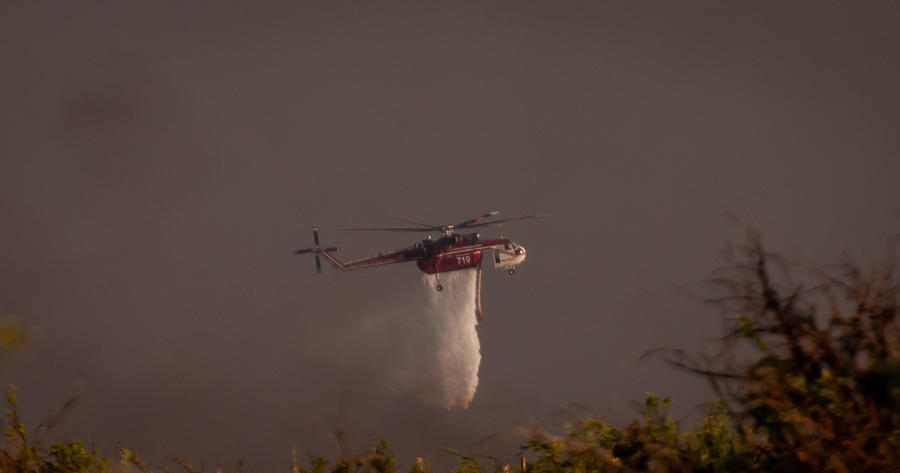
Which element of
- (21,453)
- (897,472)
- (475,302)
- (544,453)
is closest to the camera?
(897,472)

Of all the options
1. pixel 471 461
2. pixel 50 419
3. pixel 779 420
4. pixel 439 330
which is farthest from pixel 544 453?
pixel 439 330

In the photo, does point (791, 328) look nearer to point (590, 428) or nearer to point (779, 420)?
point (779, 420)

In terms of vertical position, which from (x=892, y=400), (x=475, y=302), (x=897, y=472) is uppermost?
(x=475, y=302)

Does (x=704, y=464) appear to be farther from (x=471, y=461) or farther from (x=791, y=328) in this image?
(x=471, y=461)

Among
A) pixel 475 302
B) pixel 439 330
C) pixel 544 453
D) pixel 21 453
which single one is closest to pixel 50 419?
pixel 21 453

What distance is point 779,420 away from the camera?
1386 centimetres

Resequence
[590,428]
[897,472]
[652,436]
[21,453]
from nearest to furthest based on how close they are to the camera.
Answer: [897,472] < [652,436] < [590,428] < [21,453]

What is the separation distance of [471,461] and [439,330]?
149226 mm

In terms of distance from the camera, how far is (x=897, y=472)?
12.2 meters

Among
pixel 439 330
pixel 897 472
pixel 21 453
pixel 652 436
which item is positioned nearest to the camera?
pixel 897 472

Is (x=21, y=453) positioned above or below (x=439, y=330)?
below

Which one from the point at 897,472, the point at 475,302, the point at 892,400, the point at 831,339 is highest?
the point at 475,302

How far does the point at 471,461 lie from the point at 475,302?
405 feet

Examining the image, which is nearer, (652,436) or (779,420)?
(779,420)
